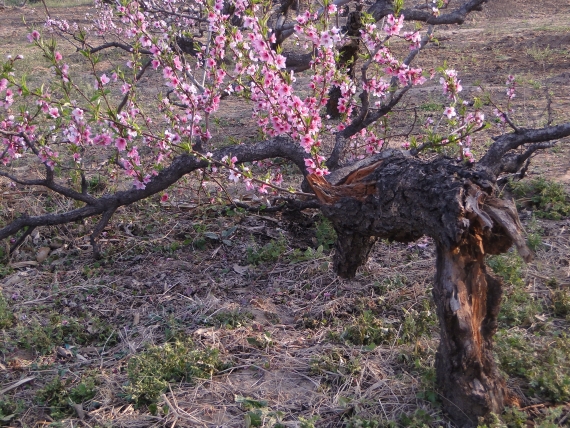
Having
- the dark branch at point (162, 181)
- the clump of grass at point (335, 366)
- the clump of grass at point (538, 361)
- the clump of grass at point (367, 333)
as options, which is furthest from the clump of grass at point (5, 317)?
the clump of grass at point (538, 361)

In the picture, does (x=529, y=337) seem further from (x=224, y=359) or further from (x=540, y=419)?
(x=224, y=359)

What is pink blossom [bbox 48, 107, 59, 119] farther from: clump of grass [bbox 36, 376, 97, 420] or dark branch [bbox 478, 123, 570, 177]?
dark branch [bbox 478, 123, 570, 177]

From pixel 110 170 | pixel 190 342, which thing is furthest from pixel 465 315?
pixel 110 170

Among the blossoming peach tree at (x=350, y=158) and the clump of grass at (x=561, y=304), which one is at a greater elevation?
the blossoming peach tree at (x=350, y=158)

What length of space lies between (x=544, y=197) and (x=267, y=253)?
223 cm

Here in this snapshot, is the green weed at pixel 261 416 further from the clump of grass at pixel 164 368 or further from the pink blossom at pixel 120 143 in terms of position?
the pink blossom at pixel 120 143

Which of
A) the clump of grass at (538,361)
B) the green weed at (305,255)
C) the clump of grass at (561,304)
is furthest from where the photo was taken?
the green weed at (305,255)

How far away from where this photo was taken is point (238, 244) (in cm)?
409

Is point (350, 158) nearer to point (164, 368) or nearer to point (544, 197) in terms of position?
point (544, 197)

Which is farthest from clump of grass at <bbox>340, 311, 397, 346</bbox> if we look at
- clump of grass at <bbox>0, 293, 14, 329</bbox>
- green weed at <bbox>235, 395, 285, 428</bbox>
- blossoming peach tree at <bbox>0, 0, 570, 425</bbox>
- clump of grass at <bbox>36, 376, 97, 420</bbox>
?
clump of grass at <bbox>0, 293, 14, 329</bbox>

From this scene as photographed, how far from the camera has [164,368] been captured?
2713mm

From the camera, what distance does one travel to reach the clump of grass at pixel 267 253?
382 centimetres

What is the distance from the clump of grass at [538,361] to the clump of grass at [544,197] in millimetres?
1679

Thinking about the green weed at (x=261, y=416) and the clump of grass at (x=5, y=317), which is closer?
the green weed at (x=261, y=416)
